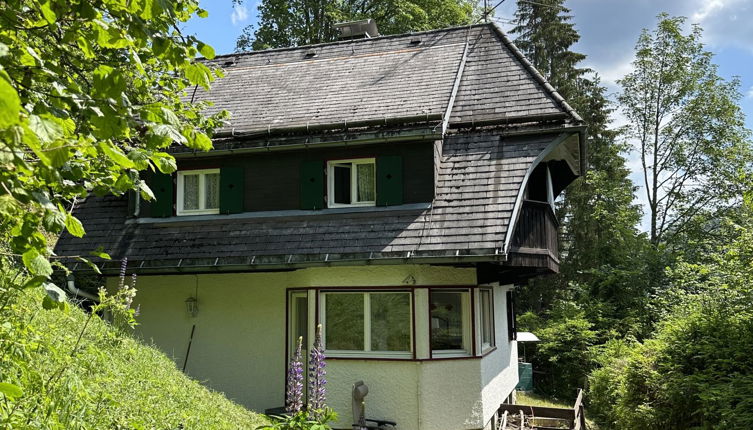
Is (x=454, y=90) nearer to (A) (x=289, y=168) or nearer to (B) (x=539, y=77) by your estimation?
(B) (x=539, y=77)

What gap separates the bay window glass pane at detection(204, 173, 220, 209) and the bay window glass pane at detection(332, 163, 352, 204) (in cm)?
251

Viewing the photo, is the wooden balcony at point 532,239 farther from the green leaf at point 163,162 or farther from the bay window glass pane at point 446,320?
the green leaf at point 163,162

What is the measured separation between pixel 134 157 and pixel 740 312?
10.6m

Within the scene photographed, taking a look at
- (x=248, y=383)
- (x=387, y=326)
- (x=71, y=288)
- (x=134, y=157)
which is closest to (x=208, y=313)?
(x=248, y=383)

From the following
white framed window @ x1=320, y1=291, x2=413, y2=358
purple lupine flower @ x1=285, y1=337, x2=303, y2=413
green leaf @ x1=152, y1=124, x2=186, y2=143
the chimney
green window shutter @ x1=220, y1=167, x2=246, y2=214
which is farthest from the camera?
the chimney

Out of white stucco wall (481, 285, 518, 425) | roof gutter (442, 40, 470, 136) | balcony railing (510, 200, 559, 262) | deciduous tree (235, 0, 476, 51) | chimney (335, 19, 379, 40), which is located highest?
deciduous tree (235, 0, 476, 51)

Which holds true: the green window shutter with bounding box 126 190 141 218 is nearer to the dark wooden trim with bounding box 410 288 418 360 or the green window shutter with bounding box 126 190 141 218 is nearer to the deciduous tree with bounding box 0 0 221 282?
the dark wooden trim with bounding box 410 288 418 360

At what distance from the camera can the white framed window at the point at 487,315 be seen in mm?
12258

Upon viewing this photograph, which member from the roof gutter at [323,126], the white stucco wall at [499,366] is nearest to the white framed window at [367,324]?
the white stucco wall at [499,366]

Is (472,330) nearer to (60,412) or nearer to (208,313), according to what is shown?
(208,313)

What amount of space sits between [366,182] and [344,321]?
2.70m

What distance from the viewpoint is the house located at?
1048cm

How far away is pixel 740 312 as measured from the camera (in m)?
10.3

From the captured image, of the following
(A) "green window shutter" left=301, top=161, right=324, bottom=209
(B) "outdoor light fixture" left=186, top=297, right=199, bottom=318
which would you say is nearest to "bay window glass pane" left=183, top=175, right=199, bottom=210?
(B) "outdoor light fixture" left=186, top=297, right=199, bottom=318
